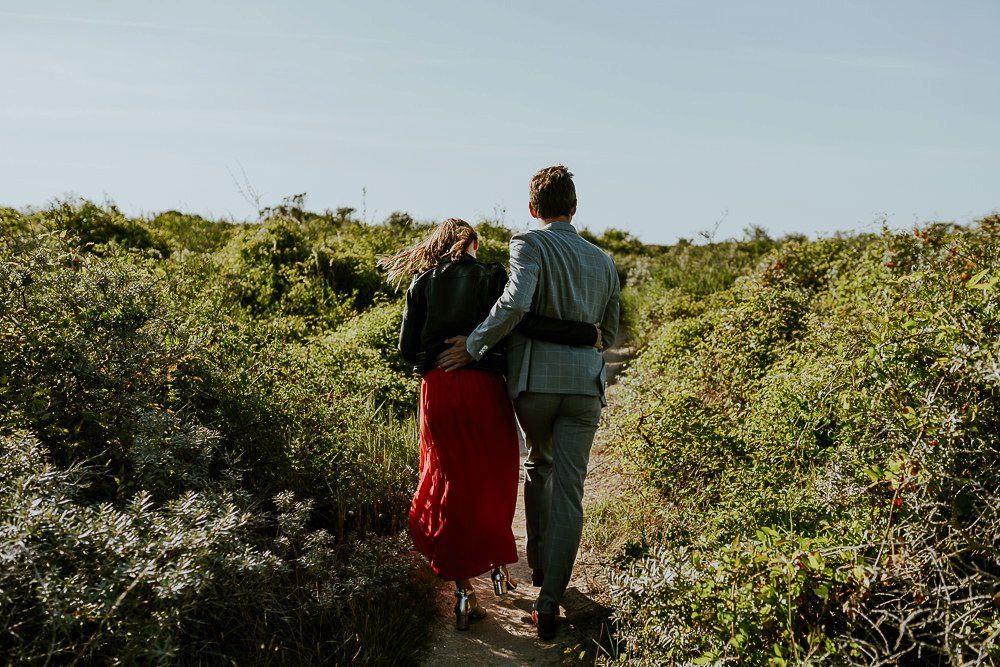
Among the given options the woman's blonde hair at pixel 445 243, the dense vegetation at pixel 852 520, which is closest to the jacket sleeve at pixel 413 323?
the woman's blonde hair at pixel 445 243

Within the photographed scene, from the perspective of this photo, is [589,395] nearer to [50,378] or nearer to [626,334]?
[50,378]

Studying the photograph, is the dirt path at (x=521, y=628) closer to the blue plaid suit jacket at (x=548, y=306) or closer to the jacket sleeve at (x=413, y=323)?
the blue plaid suit jacket at (x=548, y=306)

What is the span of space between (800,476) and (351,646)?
2516 mm

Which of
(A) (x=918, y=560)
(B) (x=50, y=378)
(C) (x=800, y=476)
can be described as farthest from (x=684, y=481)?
(B) (x=50, y=378)

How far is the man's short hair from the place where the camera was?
3701 millimetres

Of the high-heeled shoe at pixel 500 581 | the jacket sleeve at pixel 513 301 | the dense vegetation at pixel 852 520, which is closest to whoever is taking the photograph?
the dense vegetation at pixel 852 520

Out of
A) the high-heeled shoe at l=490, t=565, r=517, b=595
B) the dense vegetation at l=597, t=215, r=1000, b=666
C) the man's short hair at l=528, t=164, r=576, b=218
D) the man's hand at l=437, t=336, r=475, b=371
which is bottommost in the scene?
the high-heeled shoe at l=490, t=565, r=517, b=595

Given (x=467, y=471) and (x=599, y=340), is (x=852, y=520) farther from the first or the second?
(x=467, y=471)

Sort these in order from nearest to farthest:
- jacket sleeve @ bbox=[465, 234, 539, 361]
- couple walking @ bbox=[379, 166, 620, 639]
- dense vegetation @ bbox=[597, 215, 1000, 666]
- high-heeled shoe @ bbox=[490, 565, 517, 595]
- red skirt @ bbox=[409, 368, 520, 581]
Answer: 1. dense vegetation @ bbox=[597, 215, 1000, 666]
2. jacket sleeve @ bbox=[465, 234, 539, 361]
3. couple walking @ bbox=[379, 166, 620, 639]
4. red skirt @ bbox=[409, 368, 520, 581]
5. high-heeled shoe @ bbox=[490, 565, 517, 595]

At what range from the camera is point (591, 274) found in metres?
3.72

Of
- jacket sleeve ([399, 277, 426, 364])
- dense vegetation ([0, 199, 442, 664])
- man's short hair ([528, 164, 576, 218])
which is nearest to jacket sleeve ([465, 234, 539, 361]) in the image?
man's short hair ([528, 164, 576, 218])

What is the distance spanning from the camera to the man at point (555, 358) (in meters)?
3.58

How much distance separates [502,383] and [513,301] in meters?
0.58

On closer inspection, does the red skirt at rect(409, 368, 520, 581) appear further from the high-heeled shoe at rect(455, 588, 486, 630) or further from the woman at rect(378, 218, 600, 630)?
the high-heeled shoe at rect(455, 588, 486, 630)
